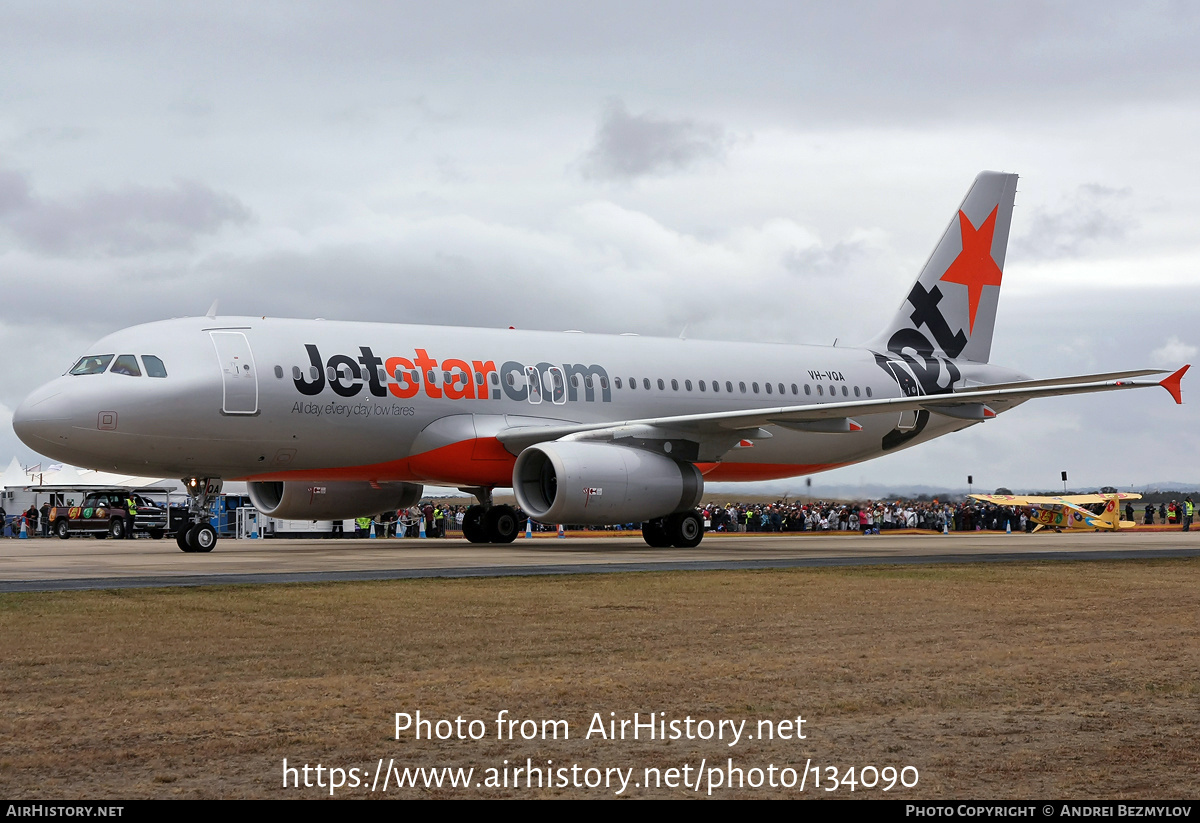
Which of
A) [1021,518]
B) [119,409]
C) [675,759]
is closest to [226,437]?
[119,409]

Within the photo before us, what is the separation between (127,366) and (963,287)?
70.9 ft

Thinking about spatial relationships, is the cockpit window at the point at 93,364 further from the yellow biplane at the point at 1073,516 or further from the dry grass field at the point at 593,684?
the yellow biplane at the point at 1073,516

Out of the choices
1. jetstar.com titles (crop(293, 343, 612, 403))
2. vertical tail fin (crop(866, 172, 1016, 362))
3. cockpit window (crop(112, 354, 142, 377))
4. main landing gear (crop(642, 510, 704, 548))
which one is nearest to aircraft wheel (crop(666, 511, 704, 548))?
main landing gear (crop(642, 510, 704, 548))

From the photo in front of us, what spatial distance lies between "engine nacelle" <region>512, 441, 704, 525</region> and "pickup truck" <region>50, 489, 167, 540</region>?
20.7 m

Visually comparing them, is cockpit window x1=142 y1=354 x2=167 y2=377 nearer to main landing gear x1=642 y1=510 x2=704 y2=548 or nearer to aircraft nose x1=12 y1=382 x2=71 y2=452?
aircraft nose x1=12 y1=382 x2=71 y2=452

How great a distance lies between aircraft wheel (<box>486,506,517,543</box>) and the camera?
29.3 metres

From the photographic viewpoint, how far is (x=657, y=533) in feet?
85.3

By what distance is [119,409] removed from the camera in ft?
71.8

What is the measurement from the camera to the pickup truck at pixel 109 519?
1603 inches

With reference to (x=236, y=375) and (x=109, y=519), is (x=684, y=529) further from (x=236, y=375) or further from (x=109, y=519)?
(x=109, y=519)

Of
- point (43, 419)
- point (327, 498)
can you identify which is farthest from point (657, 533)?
point (43, 419)

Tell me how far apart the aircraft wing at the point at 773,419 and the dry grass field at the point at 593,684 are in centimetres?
1027

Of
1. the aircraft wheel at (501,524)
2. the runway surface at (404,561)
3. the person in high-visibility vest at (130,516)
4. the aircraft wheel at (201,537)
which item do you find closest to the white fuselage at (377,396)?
the aircraft wheel at (201,537)

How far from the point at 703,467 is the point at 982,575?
11287 millimetres
